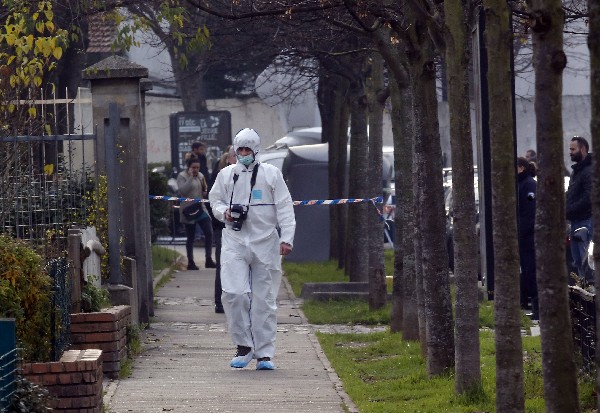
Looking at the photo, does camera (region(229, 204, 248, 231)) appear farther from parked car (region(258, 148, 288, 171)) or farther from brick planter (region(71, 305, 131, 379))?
parked car (region(258, 148, 288, 171))

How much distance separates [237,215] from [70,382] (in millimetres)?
3335

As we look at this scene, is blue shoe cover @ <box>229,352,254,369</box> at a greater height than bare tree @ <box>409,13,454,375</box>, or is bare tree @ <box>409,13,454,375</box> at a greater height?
bare tree @ <box>409,13,454,375</box>

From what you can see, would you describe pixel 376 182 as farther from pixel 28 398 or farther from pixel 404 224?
pixel 28 398

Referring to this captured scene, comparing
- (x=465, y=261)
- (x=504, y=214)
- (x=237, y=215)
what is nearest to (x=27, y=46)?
(x=237, y=215)

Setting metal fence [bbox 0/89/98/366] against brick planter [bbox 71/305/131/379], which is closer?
brick planter [bbox 71/305/131/379]

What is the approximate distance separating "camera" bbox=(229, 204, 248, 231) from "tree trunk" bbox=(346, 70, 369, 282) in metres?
7.21

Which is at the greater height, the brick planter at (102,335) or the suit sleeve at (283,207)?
the suit sleeve at (283,207)

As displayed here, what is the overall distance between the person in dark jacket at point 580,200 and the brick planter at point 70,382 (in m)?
7.85

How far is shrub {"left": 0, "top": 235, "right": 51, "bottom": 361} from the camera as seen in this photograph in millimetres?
6984

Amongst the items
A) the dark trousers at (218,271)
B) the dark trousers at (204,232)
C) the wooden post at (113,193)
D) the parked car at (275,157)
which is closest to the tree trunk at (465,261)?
the wooden post at (113,193)

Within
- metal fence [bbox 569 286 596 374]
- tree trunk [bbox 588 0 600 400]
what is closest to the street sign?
metal fence [bbox 569 286 596 374]

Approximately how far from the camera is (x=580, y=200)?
561 inches

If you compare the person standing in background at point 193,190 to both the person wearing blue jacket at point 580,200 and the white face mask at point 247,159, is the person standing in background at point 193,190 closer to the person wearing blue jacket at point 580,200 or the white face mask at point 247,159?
the person wearing blue jacket at point 580,200

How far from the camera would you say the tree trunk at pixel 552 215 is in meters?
5.35
